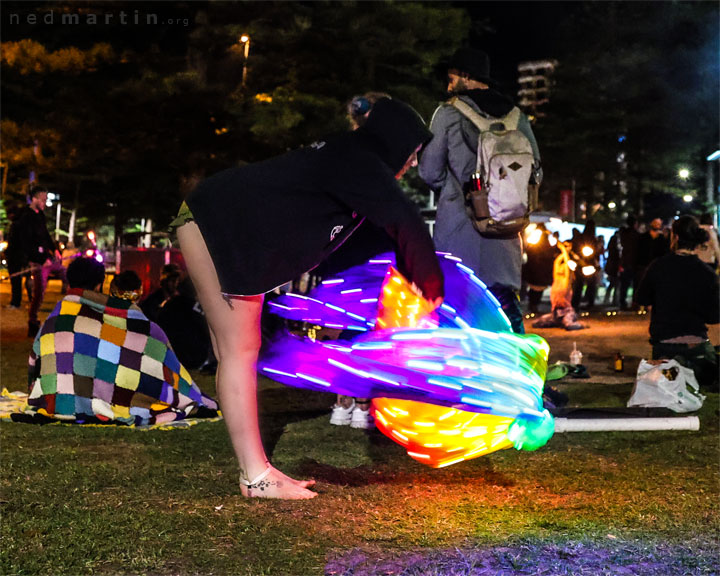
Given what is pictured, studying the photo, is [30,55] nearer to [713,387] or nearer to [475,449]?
[713,387]

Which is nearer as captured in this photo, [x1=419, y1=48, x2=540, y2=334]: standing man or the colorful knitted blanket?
[x1=419, y1=48, x2=540, y2=334]: standing man

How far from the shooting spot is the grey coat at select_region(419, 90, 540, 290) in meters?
5.97

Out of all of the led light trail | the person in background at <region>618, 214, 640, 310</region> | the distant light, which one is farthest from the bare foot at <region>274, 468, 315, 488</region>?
the person in background at <region>618, 214, 640, 310</region>

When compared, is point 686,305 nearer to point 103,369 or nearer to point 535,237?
point 103,369

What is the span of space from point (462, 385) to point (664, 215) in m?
53.0

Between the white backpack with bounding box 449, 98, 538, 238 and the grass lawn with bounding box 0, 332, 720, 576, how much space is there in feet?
4.76

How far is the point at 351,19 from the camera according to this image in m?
19.9

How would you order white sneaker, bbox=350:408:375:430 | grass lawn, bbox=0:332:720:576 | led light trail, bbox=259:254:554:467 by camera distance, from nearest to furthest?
1. grass lawn, bbox=0:332:720:576
2. led light trail, bbox=259:254:554:467
3. white sneaker, bbox=350:408:375:430

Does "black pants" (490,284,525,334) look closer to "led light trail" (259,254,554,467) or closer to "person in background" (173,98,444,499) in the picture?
"led light trail" (259,254,554,467)

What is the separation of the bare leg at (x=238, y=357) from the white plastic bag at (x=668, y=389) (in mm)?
3543

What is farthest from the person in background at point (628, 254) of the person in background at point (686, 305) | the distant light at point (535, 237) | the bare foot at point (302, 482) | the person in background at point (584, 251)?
the bare foot at point (302, 482)

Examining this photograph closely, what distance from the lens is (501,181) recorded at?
224 inches

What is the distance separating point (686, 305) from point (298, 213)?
5081 millimetres

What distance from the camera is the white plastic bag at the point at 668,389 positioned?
6.99 m
